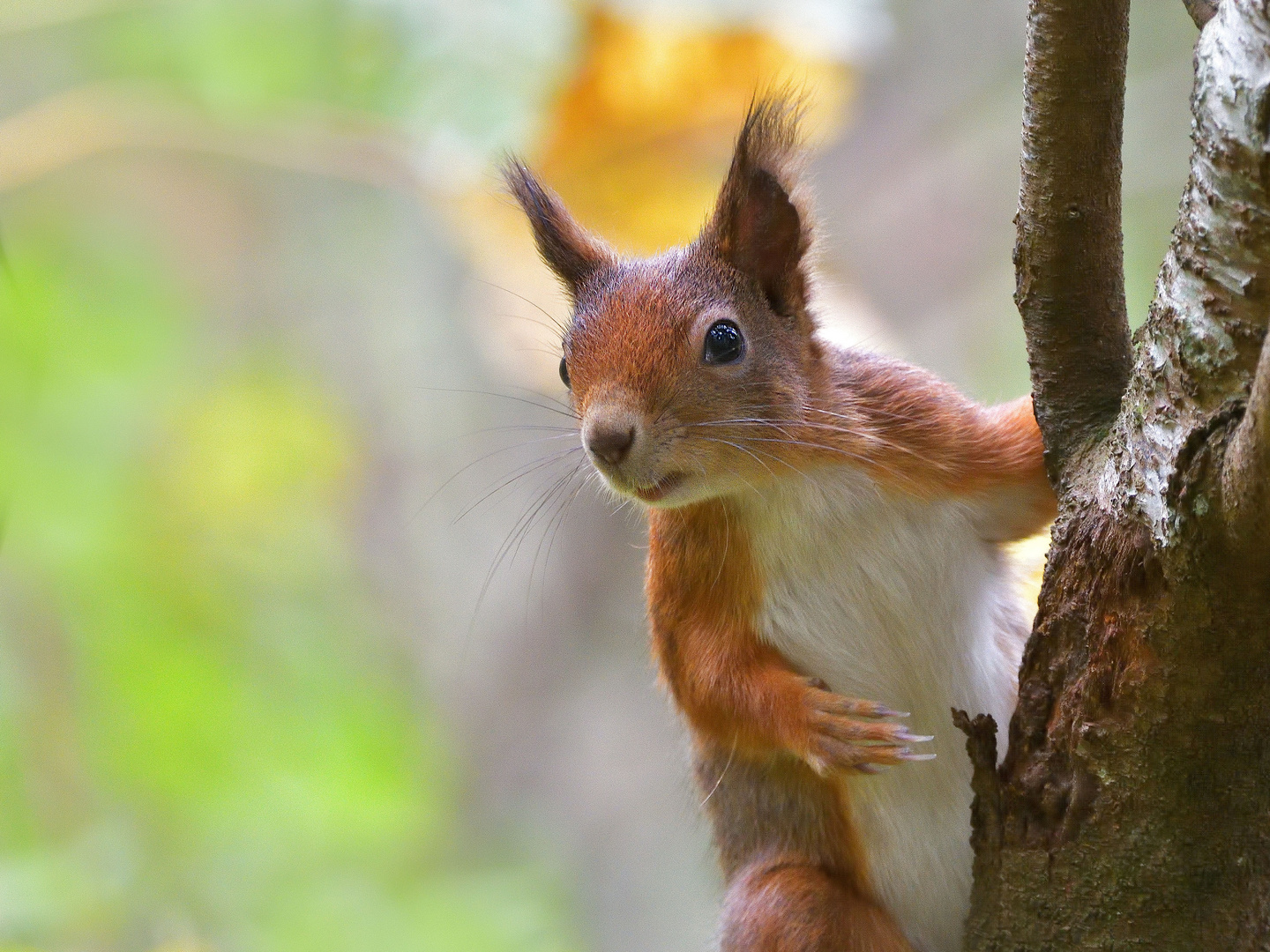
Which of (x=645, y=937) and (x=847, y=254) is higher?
(x=847, y=254)

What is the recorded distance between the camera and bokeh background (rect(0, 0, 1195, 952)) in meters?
3.46

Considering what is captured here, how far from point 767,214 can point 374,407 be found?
502 centimetres

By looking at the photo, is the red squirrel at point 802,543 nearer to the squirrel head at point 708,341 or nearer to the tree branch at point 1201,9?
the squirrel head at point 708,341

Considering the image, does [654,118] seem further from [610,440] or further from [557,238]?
[610,440]

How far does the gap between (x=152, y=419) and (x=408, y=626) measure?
1.95 meters

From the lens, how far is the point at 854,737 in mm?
1840

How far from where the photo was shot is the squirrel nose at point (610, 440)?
1.92 metres

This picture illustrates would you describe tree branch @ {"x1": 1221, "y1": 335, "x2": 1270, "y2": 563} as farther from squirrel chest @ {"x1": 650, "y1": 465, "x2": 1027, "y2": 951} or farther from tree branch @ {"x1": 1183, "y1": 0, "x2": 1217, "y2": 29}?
squirrel chest @ {"x1": 650, "y1": 465, "x2": 1027, "y2": 951}

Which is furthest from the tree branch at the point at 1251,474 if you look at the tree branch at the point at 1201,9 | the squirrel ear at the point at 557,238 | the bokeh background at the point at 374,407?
the squirrel ear at the point at 557,238

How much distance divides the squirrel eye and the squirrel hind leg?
0.87 meters

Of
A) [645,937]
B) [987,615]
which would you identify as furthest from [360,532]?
[987,615]

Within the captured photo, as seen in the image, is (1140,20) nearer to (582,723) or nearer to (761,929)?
(582,723)

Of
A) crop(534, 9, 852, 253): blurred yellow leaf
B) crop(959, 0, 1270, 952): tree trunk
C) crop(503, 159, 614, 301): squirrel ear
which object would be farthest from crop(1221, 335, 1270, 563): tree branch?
crop(534, 9, 852, 253): blurred yellow leaf

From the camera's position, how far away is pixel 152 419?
529 cm
